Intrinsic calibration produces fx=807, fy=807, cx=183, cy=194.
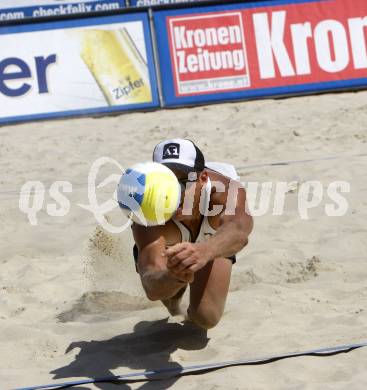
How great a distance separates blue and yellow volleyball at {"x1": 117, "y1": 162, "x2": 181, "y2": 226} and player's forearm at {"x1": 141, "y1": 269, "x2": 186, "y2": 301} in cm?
26

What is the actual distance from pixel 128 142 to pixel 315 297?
13.8 feet

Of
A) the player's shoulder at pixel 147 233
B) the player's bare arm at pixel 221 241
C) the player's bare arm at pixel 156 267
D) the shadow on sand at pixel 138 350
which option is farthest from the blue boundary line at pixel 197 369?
the player's shoulder at pixel 147 233

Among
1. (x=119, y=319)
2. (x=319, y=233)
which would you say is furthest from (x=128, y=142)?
(x=119, y=319)

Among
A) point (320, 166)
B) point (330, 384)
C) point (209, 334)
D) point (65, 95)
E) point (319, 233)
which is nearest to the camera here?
point (330, 384)

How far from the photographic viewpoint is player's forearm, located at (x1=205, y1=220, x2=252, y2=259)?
→ 341cm

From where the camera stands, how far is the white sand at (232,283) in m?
3.64

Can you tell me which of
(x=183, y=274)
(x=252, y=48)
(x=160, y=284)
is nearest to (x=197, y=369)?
(x=160, y=284)

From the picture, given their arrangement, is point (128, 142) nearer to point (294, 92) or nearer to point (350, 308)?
point (294, 92)

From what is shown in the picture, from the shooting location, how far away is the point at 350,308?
4.09m

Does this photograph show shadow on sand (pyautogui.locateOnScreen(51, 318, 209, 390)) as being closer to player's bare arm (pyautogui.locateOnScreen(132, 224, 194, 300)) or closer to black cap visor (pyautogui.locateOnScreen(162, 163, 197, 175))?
player's bare arm (pyautogui.locateOnScreen(132, 224, 194, 300))

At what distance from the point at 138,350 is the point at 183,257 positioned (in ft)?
3.06

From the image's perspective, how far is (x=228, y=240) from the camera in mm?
3568

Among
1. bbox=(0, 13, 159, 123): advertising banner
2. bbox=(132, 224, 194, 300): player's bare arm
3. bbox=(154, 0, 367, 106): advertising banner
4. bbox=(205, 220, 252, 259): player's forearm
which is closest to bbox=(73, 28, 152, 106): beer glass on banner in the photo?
bbox=(0, 13, 159, 123): advertising banner

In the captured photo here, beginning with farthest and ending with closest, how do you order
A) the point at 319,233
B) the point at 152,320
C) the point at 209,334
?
the point at 319,233
the point at 152,320
the point at 209,334
